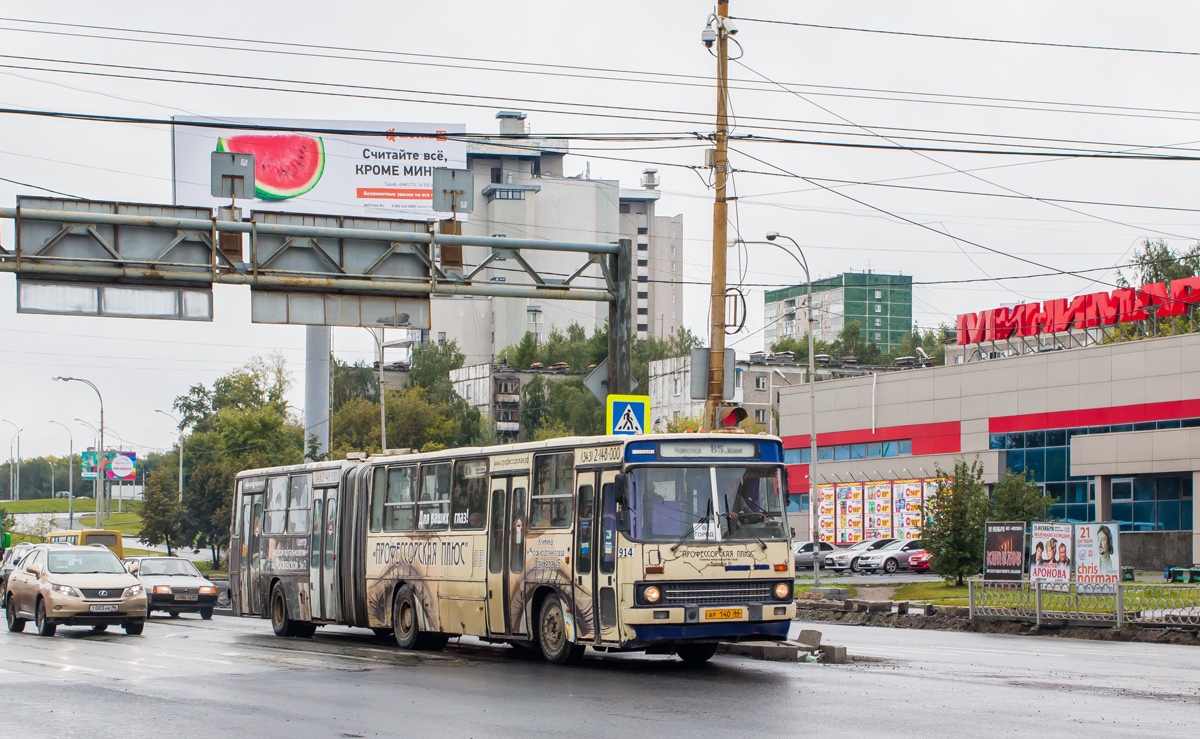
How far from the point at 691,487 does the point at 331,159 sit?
4929 cm

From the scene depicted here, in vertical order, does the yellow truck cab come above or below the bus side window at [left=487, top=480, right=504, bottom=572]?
below

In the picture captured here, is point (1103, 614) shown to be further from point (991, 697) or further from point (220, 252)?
point (220, 252)

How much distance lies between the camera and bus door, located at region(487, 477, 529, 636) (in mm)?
18422

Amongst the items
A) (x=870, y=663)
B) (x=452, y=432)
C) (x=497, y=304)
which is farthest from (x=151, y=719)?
(x=497, y=304)

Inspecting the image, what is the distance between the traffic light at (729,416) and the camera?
20500mm

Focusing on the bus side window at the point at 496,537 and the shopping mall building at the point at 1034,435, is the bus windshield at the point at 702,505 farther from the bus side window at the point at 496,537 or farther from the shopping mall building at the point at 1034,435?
the shopping mall building at the point at 1034,435

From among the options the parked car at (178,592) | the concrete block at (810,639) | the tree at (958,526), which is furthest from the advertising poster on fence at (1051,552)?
the parked car at (178,592)

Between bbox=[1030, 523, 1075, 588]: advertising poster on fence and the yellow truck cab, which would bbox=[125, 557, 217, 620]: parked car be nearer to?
the yellow truck cab

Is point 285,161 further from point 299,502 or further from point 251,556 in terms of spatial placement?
point 299,502

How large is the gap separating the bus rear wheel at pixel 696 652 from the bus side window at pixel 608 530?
1.86 metres

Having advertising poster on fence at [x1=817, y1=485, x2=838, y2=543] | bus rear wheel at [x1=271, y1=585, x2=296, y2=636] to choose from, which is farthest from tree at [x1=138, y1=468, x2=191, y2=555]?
bus rear wheel at [x1=271, y1=585, x2=296, y2=636]

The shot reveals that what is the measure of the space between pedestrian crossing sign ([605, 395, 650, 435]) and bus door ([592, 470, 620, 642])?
4.23 meters

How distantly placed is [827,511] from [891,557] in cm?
1710

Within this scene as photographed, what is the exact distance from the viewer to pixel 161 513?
7981cm
